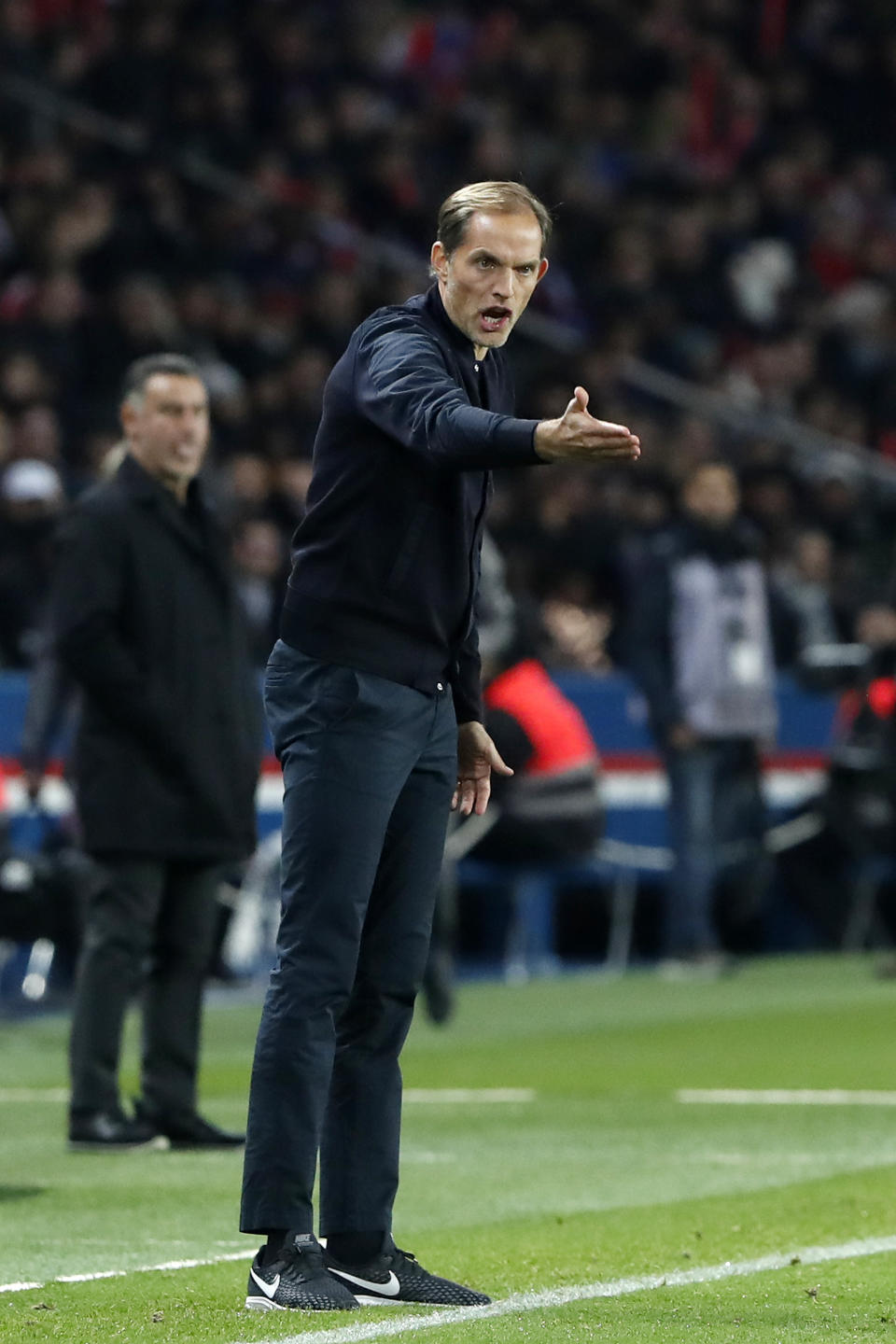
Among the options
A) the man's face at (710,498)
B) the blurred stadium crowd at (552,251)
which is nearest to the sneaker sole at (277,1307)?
the blurred stadium crowd at (552,251)

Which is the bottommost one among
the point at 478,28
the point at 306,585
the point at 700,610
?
the point at 306,585

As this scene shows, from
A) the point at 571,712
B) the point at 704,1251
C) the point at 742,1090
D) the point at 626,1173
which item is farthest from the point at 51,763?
the point at 704,1251

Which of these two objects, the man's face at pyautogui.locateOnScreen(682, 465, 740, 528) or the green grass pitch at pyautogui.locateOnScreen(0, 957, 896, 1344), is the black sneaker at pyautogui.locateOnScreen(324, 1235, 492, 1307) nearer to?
the green grass pitch at pyautogui.locateOnScreen(0, 957, 896, 1344)

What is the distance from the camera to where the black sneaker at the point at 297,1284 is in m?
5.01

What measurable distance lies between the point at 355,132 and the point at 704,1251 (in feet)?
42.1

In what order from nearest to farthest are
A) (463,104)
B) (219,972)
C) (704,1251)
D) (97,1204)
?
(704,1251), (97,1204), (219,972), (463,104)

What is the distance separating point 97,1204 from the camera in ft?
21.9

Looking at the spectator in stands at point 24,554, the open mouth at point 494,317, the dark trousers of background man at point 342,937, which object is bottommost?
the dark trousers of background man at point 342,937

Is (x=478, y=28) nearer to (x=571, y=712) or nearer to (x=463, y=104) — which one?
(x=463, y=104)

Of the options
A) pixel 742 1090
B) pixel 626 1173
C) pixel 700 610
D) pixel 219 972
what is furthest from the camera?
pixel 700 610

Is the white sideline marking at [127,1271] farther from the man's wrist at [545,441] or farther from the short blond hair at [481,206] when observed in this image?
the short blond hair at [481,206]

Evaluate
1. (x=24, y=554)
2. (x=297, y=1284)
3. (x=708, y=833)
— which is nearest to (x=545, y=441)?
(x=297, y=1284)

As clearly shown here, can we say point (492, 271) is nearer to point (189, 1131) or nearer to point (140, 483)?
point (140, 483)

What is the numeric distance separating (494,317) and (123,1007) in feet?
11.1
